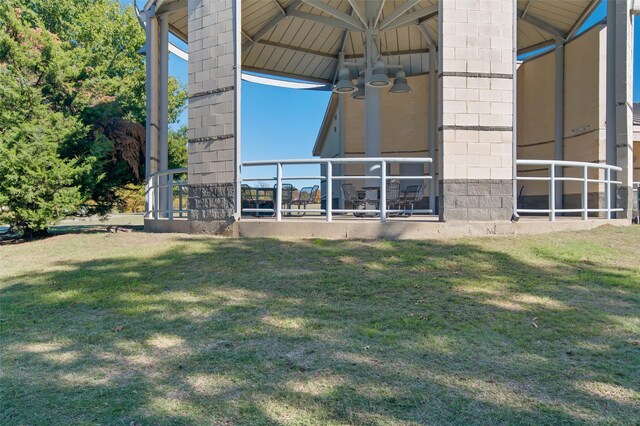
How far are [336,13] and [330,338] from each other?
10.3m

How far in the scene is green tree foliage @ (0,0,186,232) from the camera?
993 cm

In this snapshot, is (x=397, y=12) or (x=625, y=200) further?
(x=397, y=12)

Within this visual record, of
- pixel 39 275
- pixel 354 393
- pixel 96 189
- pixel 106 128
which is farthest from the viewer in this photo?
pixel 106 128

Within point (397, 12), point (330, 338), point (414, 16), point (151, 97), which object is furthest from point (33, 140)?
point (414, 16)

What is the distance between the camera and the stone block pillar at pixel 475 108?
7938mm

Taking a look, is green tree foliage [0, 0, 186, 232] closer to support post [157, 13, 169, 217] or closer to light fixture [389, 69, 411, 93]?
support post [157, 13, 169, 217]

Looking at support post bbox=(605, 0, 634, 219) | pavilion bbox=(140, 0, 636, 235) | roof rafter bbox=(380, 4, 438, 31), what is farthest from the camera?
roof rafter bbox=(380, 4, 438, 31)

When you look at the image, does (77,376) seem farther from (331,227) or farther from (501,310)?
(331,227)

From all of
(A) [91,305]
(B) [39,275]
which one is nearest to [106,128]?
(B) [39,275]

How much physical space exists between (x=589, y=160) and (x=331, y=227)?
29.0 feet

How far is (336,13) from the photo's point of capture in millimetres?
11664

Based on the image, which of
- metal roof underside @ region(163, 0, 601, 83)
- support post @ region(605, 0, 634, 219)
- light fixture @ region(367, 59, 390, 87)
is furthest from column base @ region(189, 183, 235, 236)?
support post @ region(605, 0, 634, 219)

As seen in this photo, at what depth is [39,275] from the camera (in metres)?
6.35

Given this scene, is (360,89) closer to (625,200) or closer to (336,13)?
(336,13)
